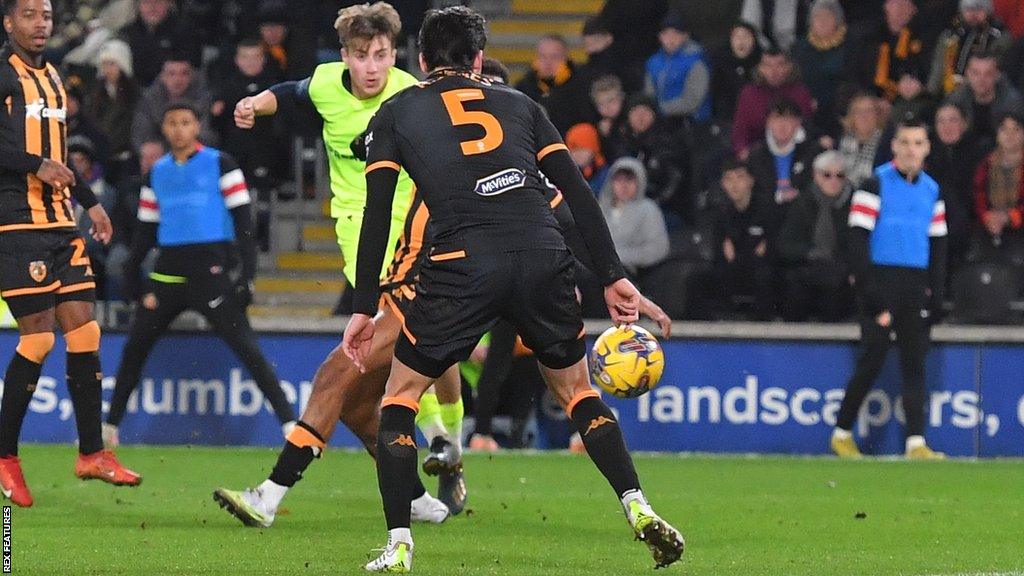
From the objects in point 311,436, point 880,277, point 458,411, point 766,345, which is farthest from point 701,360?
point 311,436

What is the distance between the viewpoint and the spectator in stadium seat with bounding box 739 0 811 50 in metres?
17.1

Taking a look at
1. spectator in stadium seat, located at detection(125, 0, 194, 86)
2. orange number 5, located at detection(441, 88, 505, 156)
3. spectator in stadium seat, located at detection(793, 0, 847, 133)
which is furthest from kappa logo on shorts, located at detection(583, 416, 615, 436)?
spectator in stadium seat, located at detection(125, 0, 194, 86)

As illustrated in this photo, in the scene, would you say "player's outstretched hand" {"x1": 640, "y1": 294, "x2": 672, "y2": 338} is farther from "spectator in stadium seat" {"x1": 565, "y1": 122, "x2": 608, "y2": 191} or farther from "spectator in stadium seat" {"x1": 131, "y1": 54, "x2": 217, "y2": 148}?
"spectator in stadium seat" {"x1": 131, "y1": 54, "x2": 217, "y2": 148}

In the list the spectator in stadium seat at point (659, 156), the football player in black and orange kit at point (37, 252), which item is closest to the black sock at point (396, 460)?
the football player in black and orange kit at point (37, 252)

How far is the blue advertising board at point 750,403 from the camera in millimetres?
13484

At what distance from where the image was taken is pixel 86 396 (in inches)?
383

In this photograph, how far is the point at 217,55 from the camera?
18.0 metres

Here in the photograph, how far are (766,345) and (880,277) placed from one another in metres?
0.93

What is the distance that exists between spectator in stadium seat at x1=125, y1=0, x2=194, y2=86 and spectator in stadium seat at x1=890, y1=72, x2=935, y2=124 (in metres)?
Answer: 6.49

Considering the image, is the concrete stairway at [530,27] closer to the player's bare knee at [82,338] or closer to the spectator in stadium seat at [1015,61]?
the spectator in stadium seat at [1015,61]

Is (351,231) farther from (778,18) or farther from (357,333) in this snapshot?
(778,18)

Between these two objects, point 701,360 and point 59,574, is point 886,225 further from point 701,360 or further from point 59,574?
point 59,574

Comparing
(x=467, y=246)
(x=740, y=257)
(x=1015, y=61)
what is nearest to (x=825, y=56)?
(x=1015, y=61)

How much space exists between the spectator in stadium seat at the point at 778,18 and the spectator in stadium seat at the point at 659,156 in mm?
1831
